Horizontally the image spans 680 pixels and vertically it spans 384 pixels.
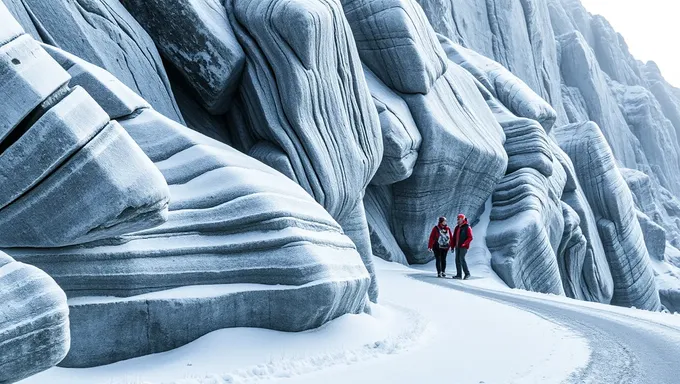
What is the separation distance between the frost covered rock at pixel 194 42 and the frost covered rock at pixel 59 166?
16.6 ft

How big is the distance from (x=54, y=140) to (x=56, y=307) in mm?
1394

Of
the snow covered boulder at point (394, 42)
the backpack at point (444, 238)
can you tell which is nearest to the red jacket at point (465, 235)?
the backpack at point (444, 238)

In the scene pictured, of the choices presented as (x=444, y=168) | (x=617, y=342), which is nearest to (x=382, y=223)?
(x=444, y=168)

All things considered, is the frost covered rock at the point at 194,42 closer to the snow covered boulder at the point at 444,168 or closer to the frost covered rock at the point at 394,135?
the frost covered rock at the point at 394,135

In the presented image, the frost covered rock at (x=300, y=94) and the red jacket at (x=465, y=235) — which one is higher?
the frost covered rock at (x=300, y=94)

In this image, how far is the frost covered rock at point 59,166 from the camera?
3.92 metres

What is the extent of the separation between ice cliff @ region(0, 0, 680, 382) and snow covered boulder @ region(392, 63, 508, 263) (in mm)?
53

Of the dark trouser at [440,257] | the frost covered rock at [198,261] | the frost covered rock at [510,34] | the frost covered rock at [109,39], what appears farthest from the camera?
the frost covered rock at [510,34]

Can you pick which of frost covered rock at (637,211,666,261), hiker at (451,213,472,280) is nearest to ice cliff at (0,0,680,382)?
hiker at (451,213,472,280)

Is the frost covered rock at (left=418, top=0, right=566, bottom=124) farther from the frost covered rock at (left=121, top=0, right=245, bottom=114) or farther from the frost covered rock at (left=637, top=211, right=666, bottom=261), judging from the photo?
the frost covered rock at (left=121, top=0, right=245, bottom=114)

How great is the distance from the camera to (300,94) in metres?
9.64

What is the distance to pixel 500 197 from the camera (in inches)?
720

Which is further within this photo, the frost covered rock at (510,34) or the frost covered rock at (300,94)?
the frost covered rock at (510,34)

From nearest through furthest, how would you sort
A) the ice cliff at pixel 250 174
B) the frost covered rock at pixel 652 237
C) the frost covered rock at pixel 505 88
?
the ice cliff at pixel 250 174 → the frost covered rock at pixel 505 88 → the frost covered rock at pixel 652 237
